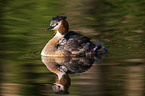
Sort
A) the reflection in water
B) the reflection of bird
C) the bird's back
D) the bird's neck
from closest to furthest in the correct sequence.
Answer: the reflection of bird
the reflection in water
the bird's back
the bird's neck

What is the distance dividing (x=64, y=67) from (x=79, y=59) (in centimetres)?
107

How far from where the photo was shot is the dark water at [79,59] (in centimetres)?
888

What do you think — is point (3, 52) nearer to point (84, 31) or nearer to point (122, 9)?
point (84, 31)

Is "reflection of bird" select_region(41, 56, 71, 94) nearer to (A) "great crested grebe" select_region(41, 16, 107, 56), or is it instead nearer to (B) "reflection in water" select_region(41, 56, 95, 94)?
(B) "reflection in water" select_region(41, 56, 95, 94)

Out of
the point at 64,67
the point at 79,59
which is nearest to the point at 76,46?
the point at 79,59

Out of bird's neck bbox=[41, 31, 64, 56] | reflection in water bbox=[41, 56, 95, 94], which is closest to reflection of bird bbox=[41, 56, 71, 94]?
reflection in water bbox=[41, 56, 95, 94]

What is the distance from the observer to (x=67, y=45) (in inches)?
472

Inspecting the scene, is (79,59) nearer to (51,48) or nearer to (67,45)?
(67,45)

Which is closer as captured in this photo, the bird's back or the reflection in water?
the reflection in water

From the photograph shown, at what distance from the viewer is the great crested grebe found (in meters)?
12.0

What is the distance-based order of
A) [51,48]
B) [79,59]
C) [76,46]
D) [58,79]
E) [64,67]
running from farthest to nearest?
[51,48]
[76,46]
[79,59]
[64,67]
[58,79]

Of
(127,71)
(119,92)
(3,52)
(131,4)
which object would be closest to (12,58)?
(3,52)

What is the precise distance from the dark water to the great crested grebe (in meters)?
0.35

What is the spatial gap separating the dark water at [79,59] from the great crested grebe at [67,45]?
35 centimetres
